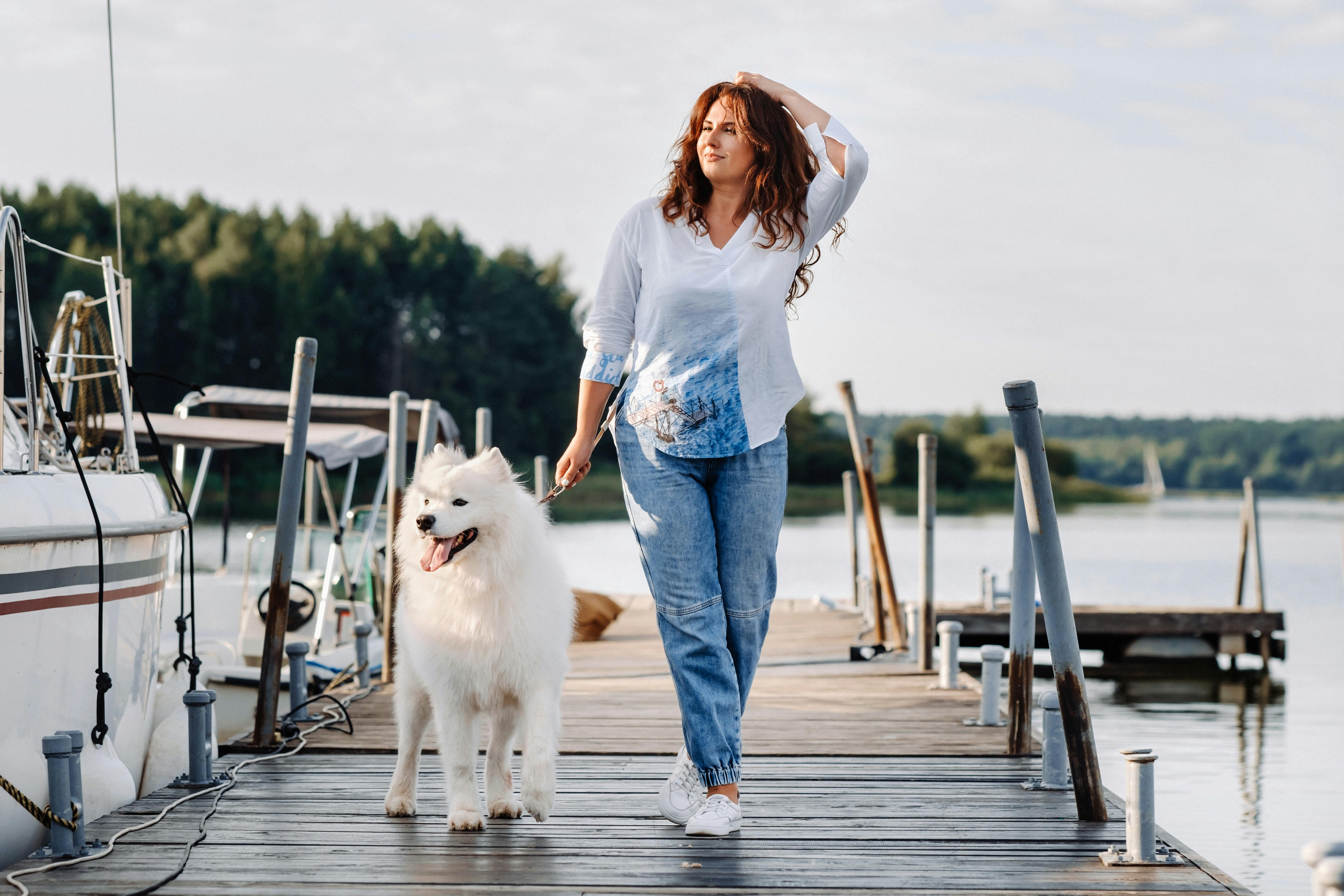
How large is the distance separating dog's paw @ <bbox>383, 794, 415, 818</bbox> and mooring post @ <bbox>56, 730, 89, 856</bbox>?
752mm

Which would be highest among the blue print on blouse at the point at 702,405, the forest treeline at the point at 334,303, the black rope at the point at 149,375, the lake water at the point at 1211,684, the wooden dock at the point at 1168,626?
the forest treeline at the point at 334,303

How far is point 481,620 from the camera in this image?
3.16 meters

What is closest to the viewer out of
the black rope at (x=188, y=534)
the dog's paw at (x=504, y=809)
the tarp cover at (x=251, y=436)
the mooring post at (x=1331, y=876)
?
the mooring post at (x=1331, y=876)

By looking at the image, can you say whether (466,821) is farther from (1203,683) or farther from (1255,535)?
(1255,535)

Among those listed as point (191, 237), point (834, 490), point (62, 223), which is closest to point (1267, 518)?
Answer: point (834, 490)

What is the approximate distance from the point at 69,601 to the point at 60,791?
1183 millimetres

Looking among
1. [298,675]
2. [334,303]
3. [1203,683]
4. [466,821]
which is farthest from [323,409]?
[334,303]

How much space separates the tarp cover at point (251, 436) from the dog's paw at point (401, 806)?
4729 mm

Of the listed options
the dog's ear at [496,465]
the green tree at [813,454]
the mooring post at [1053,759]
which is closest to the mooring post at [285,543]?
the dog's ear at [496,465]

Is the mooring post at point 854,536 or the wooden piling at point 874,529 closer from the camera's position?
the wooden piling at point 874,529

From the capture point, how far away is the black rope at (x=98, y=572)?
3953 mm

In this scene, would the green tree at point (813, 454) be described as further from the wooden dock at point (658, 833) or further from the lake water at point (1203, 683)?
the wooden dock at point (658, 833)

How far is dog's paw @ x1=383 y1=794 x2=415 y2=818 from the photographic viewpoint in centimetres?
335

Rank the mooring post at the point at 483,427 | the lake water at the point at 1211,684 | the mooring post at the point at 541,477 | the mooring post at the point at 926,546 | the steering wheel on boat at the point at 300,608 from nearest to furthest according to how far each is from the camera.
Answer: the mooring post at the point at 926,546 < the lake water at the point at 1211,684 < the steering wheel on boat at the point at 300,608 < the mooring post at the point at 483,427 < the mooring post at the point at 541,477
